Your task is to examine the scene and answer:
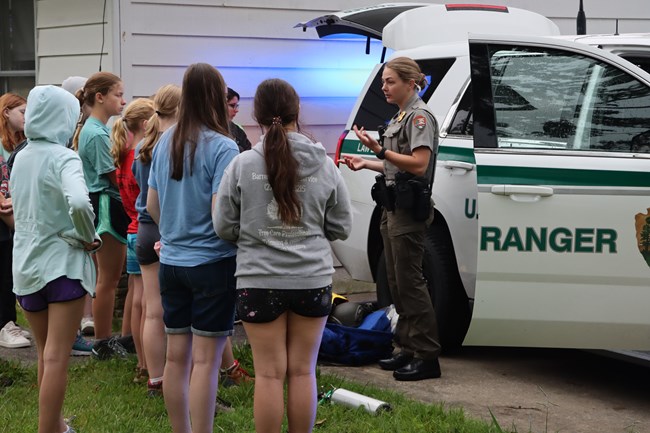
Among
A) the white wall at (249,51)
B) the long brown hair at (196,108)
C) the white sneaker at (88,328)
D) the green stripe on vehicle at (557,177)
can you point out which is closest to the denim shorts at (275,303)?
the long brown hair at (196,108)

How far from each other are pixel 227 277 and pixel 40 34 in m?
5.32

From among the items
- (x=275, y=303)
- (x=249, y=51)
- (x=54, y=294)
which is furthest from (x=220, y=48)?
(x=275, y=303)

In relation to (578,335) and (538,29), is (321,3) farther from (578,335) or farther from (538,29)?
(578,335)

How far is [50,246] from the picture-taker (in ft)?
15.5

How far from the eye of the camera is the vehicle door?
5.44m

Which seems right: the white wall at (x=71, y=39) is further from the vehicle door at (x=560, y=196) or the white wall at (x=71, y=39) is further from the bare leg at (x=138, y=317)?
the vehicle door at (x=560, y=196)

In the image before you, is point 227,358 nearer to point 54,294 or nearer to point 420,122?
point 54,294

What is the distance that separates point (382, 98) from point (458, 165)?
105cm

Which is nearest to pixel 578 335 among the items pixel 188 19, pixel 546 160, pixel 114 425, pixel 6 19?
pixel 546 160

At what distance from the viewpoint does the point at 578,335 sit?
5574 millimetres

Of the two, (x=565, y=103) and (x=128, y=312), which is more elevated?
(x=565, y=103)

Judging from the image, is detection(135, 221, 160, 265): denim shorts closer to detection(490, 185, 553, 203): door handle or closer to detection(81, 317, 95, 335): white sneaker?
detection(490, 185, 553, 203): door handle

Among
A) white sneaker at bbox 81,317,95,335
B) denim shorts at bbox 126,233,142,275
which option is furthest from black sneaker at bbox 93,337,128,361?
white sneaker at bbox 81,317,95,335

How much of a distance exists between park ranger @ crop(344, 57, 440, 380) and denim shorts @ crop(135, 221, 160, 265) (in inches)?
47.7
